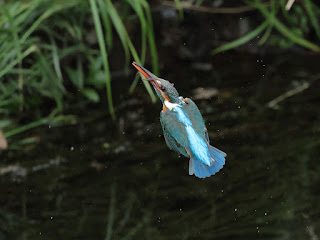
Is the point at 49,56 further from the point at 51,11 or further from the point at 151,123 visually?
the point at 151,123

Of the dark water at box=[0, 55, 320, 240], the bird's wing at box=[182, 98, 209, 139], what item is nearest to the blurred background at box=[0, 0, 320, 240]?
the dark water at box=[0, 55, 320, 240]

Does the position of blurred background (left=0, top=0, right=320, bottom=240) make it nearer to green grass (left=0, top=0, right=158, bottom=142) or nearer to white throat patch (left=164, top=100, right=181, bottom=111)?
green grass (left=0, top=0, right=158, bottom=142)

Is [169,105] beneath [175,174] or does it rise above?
above

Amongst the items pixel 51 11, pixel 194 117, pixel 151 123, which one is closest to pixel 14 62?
pixel 51 11

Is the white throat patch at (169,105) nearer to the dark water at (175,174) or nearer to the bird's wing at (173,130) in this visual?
the bird's wing at (173,130)

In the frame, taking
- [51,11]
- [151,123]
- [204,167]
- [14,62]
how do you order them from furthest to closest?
1. [151,123]
2. [51,11]
3. [14,62]
4. [204,167]

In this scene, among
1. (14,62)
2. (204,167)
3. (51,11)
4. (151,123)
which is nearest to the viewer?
(204,167)

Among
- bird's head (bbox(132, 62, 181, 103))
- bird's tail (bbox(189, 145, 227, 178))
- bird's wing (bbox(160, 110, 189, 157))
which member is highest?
bird's head (bbox(132, 62, 181, 103))

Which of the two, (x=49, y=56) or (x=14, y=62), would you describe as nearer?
(x=14, y=62)
